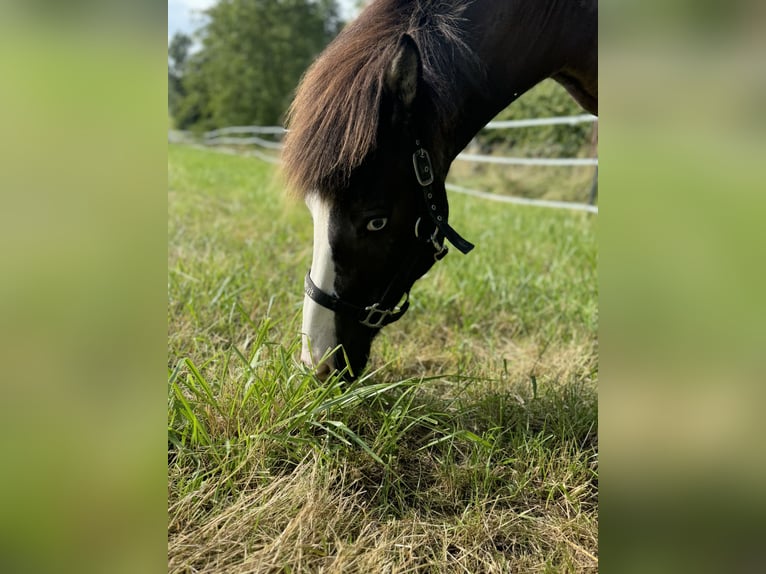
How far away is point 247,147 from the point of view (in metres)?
16.1

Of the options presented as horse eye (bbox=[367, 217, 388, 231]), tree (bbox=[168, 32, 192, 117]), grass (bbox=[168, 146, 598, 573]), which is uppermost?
tree (bbox=[168, 32, 192, 117])

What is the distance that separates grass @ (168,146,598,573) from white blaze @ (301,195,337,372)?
7 centimetres

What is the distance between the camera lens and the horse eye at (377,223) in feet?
4.64

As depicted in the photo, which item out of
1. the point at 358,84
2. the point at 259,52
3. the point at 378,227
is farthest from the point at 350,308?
the point at 259,52

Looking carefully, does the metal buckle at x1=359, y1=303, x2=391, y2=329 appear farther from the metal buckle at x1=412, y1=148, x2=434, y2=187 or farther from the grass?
the metal buckle at x1=412, y1=148, x2=434, y2=187

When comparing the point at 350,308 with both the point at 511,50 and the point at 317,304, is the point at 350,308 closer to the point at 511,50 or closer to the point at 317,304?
the point at 317,304

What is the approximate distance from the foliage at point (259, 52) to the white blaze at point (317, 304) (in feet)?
68.9

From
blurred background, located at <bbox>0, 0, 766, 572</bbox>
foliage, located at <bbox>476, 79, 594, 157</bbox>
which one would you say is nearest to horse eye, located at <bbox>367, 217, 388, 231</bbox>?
blurred background, located at <bbox>0, 0, 766, 572</bbox>

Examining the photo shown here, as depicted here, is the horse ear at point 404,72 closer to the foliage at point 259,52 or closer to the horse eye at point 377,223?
the horse eye at point 377,223

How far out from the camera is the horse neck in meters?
1.51
